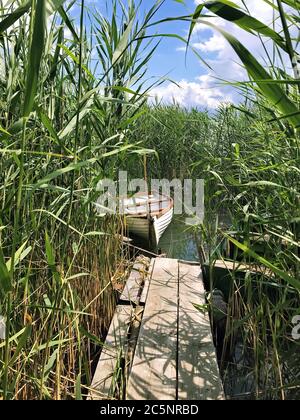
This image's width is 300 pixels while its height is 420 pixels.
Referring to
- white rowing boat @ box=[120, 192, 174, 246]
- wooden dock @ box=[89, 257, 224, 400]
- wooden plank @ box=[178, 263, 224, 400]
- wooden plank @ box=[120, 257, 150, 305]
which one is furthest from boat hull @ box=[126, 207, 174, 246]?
wooden plank @ box=[178, 263, 224, 400]

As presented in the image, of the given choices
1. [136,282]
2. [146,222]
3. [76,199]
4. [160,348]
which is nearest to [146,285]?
[136,282]

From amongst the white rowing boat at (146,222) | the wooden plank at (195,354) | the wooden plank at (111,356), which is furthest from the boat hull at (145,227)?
the wooden plank at (111,356)

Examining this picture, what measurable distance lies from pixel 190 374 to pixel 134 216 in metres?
2.87

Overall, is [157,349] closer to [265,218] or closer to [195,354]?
[195,354]

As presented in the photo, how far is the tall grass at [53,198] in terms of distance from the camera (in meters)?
1.05

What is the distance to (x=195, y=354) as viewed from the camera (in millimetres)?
1867

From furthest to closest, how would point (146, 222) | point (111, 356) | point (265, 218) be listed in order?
1. point (146, 222)
2. point (111, 356)
3. point (265, 218)

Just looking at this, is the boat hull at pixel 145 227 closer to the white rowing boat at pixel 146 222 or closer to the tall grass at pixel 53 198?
the white rowing boat at pixel 146 222

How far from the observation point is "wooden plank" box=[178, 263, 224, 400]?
1.58 meters

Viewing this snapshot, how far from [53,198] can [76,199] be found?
12 centimetres

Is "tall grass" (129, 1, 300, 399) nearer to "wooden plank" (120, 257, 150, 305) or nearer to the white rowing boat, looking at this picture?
"wooden plank" (120, 257, 150, 305)

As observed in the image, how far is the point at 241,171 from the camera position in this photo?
6.91ft
